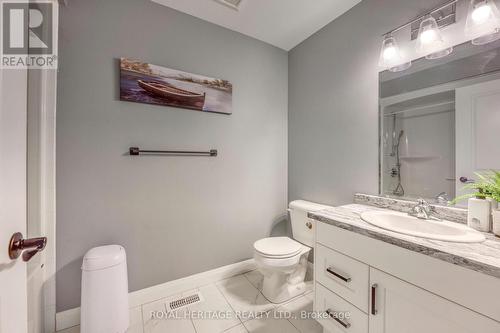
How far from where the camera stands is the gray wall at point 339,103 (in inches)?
58.0

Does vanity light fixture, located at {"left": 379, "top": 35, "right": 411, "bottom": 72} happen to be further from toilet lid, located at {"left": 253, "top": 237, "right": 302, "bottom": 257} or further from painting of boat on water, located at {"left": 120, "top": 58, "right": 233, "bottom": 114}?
toilet lid, located at {"left": 253, "top": 237, "right": 302, "bottom": 257}

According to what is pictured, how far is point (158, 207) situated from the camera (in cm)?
162

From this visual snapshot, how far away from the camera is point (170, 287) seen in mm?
1661

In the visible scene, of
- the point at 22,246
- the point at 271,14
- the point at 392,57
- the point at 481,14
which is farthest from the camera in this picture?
the point at 271,14

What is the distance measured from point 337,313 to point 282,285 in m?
0.60

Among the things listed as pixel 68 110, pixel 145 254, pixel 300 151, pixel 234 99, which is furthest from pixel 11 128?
pixel 300 151

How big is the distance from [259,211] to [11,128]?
6.03 ft

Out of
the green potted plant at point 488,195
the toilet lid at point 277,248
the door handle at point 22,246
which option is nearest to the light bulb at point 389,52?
the green potted plant at point 488,195

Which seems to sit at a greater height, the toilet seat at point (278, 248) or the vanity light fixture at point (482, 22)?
the vanity light fixture at point (482, 22)

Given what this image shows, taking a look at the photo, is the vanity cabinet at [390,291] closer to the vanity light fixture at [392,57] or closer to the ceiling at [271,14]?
the vanity light fixture at [392,57]

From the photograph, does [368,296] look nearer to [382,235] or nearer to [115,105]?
[382,235]

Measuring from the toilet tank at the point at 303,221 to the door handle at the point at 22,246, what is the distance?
1.62 m

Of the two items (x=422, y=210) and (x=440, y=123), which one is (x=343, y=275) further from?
(x=440, y=123)

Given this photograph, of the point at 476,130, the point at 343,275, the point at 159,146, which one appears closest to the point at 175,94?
the point at 159,146
